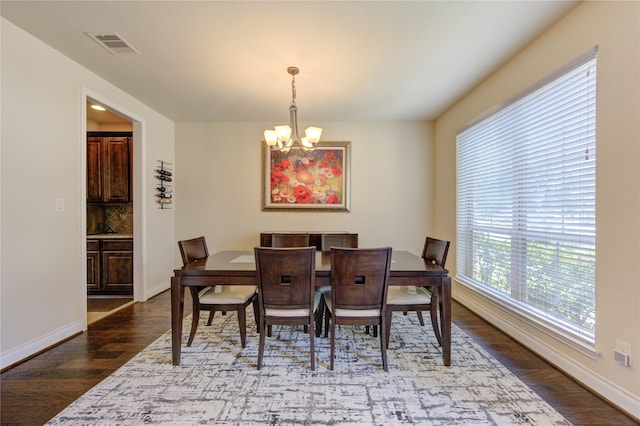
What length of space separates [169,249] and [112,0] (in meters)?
3.25

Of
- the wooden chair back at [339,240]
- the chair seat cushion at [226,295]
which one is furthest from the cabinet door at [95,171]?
the wooden chair back at [339,240]

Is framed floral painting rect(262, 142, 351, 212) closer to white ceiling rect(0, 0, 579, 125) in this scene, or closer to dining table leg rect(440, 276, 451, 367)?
white ceiling rect(0, 0, 579, 125)

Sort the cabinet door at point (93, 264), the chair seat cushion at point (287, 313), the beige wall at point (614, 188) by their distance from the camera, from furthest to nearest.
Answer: the cabinet door at point (93, 264) → the chair seat cushion at point (287, 313) → the beige wall at point (614, 188)

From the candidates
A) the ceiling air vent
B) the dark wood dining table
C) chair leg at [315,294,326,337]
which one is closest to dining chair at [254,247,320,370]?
the dark wood dining table

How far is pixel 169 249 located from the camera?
14.0 feet

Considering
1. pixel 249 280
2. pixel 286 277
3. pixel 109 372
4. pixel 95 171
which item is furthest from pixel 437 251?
pixel 95 171

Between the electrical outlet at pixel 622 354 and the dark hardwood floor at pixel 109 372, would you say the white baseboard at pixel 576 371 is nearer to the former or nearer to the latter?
the dark hardwood floor at pixel 109 372

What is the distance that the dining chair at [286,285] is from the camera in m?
1.92

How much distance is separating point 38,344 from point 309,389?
2.28 meters

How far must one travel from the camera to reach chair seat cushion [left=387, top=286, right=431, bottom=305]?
7.28 ft

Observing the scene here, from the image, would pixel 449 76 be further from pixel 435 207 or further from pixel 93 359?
pixel 93 359

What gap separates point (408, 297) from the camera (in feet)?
7.48

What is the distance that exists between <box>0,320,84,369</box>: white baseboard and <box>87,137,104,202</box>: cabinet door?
1.98m

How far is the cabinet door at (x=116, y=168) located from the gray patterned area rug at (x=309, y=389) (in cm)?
251
